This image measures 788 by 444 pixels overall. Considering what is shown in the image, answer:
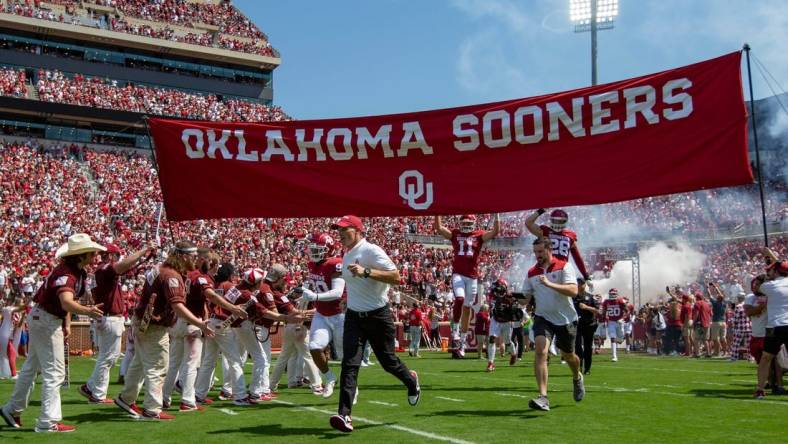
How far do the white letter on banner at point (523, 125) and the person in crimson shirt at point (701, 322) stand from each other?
606 inches

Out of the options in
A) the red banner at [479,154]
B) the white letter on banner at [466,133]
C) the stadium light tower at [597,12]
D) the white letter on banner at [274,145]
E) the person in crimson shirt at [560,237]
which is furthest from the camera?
the stadium light tower at [597,12]

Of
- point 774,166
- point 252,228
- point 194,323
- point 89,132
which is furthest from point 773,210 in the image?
point 194,323

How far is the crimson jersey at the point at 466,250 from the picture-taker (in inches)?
545

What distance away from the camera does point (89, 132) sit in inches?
2116

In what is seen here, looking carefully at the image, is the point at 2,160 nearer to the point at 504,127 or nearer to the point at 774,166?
the point at 504,127

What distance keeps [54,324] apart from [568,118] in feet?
22.3

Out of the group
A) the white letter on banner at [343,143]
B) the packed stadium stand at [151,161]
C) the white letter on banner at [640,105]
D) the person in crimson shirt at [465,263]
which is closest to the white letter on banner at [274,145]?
the white letter on banner at [343,143]

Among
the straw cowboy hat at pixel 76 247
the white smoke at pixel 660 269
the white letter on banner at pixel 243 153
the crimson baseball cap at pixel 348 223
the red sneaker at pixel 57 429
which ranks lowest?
the red sneaker at pixel 57 429

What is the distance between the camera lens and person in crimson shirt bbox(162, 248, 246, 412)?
10.0 m

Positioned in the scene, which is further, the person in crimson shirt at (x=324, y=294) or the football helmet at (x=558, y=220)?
the football helmet at (x=558, y=220)

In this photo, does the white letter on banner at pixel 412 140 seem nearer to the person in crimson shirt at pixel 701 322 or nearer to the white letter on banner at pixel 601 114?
the white letter on banner at pixel 601 114

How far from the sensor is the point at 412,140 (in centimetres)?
1183

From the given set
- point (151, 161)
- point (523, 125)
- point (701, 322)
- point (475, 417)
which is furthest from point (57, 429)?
point (151, 161)

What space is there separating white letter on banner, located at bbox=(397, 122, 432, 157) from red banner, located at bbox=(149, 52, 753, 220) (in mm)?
14
